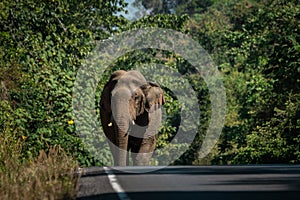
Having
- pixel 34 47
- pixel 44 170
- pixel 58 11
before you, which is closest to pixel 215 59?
pixel 58 11

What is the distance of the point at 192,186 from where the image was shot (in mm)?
14453

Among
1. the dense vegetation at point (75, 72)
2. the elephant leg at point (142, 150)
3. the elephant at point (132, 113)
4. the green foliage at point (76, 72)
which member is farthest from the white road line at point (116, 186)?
the elephant leg at point (142, 150)

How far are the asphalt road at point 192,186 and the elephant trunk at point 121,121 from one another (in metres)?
8.90

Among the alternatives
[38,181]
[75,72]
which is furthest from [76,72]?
[38,181]

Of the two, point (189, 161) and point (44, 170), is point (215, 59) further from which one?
point (44, 170)

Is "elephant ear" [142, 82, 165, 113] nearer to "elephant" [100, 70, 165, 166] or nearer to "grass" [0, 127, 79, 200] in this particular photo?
"elephant" [100, 70, 165, 166]

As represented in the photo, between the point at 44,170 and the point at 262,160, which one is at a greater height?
the point at 262,160

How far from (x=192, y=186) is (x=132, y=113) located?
1478 centimetres

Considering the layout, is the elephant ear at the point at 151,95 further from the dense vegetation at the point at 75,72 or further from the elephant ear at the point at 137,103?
the dense vegetation at the point at 75,72

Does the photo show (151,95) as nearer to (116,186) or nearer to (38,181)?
(116,186)

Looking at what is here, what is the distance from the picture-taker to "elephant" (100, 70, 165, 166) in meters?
28.9

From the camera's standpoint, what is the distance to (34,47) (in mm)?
32656

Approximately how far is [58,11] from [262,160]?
1265 centimetres

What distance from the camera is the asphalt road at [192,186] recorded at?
40.9 ft
